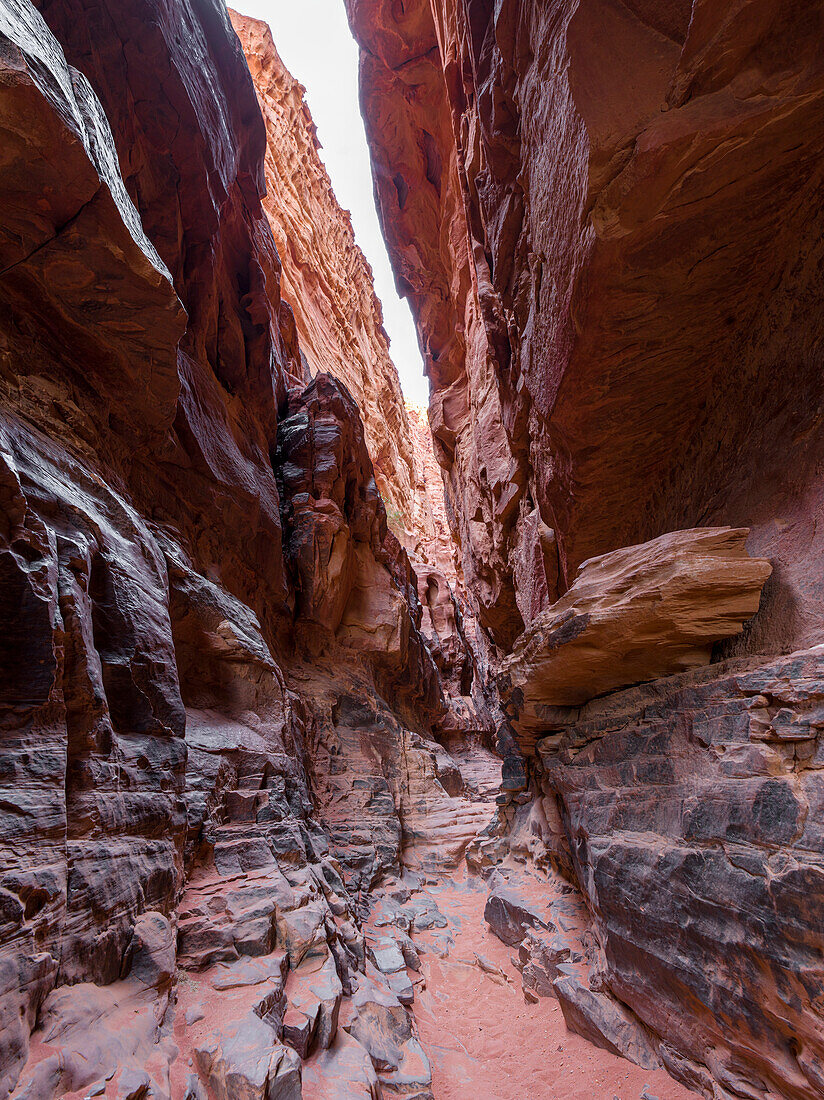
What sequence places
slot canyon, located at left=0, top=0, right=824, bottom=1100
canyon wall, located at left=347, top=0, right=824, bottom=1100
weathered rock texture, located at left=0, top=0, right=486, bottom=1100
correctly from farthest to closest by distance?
canyon wall, located at left=347, top=0, right=824, bottom=1100 < slot canyon, located at left=0, top=0, right=824, bottom=1100 < weathered rock texture, located at left=0, top=0, right=486, bottom=1100

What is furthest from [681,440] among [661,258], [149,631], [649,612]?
[149,631]

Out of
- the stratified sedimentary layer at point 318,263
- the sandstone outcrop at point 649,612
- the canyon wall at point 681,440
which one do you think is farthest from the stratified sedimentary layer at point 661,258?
the stratified sedimentary layer at point 318,263

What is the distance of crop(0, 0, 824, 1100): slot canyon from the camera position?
11.4ft

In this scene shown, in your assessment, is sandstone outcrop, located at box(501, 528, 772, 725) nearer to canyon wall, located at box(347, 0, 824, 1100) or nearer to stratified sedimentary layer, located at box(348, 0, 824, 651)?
canyon wall, located at box(347, 0, 824, 1100)

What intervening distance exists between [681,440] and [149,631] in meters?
7.17

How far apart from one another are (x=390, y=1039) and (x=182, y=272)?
1139cm

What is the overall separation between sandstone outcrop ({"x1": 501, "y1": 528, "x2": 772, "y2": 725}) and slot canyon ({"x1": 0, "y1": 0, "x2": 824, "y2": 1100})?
0.14ft

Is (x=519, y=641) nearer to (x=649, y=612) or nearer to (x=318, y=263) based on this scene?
(x=649, y=612)

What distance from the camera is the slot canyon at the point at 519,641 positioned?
3.47 meters

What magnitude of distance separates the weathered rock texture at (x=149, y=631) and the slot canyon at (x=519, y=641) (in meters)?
0.04

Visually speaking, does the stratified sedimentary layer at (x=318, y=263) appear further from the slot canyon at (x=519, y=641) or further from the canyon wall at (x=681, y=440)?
the canyon wall at (x=681, y=440)

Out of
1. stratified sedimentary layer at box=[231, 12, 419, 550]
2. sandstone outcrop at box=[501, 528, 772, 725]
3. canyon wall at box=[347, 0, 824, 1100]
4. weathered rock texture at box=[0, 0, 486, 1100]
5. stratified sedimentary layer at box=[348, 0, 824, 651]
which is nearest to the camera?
weathered rock texture at box=[0, 0, 486, 1100]

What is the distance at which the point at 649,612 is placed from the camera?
5.02 m

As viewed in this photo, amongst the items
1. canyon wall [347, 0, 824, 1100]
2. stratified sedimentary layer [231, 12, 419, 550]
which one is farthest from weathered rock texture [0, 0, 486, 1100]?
stratified sedimentary layer [231, 12, 419, 550]
